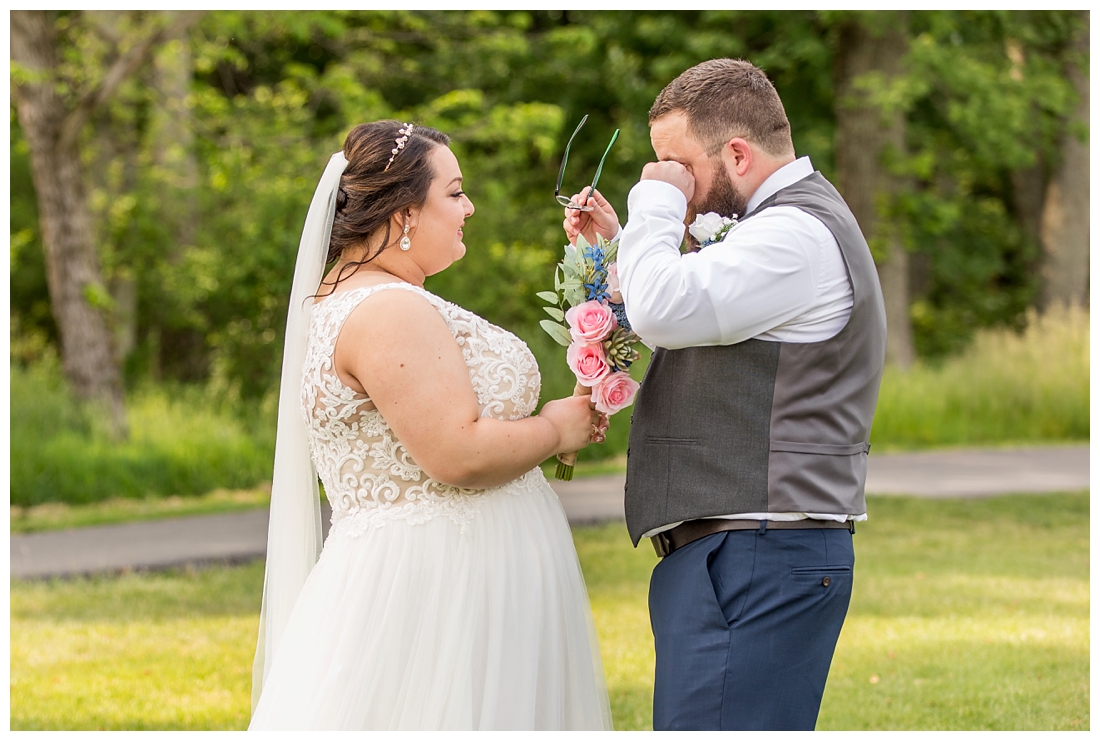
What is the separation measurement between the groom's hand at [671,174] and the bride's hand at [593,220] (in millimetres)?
370

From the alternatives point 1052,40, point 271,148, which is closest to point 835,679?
point 271,148

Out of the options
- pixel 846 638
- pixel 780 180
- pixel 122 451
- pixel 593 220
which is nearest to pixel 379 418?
pixel 593 220

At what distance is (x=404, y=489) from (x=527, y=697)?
664 millimetres

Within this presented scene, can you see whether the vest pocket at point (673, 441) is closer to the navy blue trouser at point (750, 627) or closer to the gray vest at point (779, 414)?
the gray vest at point (779, 414)

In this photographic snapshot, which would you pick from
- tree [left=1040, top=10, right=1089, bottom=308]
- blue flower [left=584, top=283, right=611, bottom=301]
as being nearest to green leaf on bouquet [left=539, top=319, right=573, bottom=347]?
blue flower [left=584, top=283, right=611, bottom=301]

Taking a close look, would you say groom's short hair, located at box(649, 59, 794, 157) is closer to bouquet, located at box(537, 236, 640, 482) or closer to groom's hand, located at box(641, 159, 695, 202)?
groom's hand, located at box(641, 159, 695, 202)

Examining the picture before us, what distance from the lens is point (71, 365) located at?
12117mm

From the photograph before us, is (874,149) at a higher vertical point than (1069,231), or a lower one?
higher

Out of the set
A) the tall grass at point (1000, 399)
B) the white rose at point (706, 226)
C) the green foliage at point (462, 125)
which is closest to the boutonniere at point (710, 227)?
the white rose at point (706, 226)

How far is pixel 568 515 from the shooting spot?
988 cm

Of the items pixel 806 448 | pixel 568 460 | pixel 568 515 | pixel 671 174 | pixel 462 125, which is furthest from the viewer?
pixel 462 125

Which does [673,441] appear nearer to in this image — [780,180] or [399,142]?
[780,180]

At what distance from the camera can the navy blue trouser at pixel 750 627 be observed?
2.67 m

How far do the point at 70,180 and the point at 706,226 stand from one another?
10828mm
